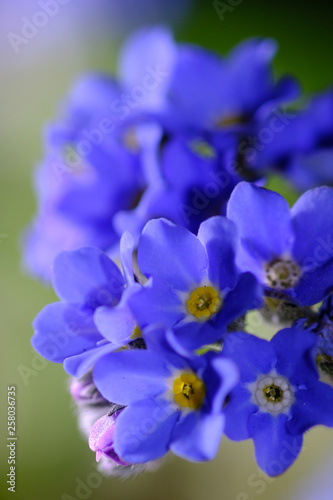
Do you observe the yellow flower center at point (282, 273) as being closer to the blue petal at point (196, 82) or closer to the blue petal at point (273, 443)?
the blue petal at point (273, 443)

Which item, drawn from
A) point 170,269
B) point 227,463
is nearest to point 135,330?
point 170,269

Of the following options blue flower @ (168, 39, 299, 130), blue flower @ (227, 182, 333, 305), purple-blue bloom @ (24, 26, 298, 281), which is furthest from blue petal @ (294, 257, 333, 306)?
blue flower @ (168, 39, 299, 130)

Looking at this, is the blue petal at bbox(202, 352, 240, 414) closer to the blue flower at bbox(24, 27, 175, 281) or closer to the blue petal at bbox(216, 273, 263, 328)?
the blue petal at bbox(216, 273, 263, 328)

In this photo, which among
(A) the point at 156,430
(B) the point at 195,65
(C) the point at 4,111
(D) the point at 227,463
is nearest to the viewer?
(A) the point at 156,430

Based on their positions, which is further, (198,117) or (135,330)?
(198,117)

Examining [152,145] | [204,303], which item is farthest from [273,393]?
[152,145]

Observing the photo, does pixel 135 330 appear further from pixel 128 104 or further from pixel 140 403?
pixel 128 104

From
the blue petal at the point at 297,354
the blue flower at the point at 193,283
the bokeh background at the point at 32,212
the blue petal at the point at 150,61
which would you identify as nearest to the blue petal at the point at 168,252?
the blue flower at the point at 193,283
